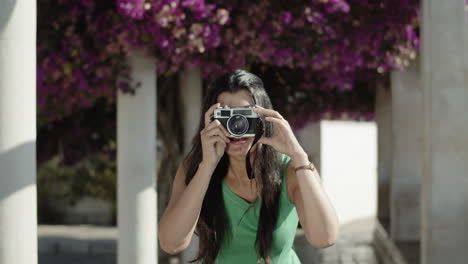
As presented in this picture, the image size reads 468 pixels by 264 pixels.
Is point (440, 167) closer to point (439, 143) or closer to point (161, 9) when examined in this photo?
point (439, 143)

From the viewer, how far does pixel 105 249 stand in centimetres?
1016

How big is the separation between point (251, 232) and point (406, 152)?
6.18m

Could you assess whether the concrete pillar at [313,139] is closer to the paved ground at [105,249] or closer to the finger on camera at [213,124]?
the paved ground at [105,249]

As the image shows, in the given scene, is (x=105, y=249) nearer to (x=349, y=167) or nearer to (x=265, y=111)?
(x=349, y=167)

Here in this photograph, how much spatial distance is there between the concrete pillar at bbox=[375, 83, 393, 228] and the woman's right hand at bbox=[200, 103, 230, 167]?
26.3 feet

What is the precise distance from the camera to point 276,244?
2.47 m

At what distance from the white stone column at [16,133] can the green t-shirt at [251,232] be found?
0.96m

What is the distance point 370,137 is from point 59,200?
251 inches

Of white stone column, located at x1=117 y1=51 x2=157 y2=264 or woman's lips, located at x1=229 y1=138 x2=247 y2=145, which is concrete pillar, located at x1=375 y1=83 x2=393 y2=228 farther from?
woman's lips, located at x1=229 y1=138 x2=247 y2=145

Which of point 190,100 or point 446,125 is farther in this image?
point 190,100

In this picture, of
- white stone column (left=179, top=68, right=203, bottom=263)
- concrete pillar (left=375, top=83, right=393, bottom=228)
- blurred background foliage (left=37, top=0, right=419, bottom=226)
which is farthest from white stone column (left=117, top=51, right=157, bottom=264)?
concrete pillar (left=375, top=83, right=393, bottom=228)

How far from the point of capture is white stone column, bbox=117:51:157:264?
5.56m

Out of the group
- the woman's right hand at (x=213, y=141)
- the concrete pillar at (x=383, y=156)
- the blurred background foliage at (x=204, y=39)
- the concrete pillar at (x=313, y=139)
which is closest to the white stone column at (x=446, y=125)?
the blurred background foliage at (x=204, y=39)

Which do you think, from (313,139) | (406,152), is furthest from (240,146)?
(313,139)
